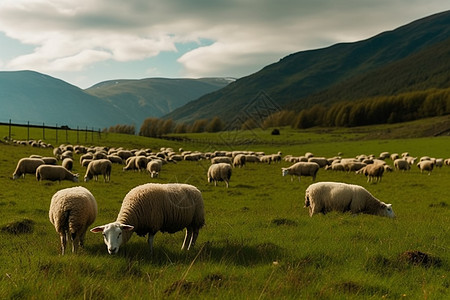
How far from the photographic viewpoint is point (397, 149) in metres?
61.3

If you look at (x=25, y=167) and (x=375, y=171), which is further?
(x=375, y=171)

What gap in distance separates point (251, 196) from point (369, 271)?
15204mm

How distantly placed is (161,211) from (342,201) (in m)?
8.04

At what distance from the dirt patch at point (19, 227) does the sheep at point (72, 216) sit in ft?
6.16

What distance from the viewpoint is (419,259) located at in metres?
7.16

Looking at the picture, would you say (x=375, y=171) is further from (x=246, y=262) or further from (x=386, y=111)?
(x=386, y=111)

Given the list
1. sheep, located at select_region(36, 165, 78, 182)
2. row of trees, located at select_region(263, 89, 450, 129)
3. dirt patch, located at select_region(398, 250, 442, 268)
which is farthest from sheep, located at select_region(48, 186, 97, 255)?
row of trees, located at select_region(263, 89, 450, 129)

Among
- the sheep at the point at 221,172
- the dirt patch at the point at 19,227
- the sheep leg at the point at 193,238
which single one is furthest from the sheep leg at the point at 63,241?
the sheep at the point at 221,172

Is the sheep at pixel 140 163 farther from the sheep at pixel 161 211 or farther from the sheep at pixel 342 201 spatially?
the sheep at pixel 161 211

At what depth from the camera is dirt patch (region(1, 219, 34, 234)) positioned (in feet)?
33.3

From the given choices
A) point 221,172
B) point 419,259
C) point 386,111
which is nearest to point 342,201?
point 419,259

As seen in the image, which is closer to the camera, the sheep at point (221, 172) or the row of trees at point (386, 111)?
the sheep at point (221, 172)

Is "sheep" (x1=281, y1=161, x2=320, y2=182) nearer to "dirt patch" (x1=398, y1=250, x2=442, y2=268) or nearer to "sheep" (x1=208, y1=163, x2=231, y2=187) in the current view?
"sheep" (x1=208, y1=163, x2=231, y2=187)

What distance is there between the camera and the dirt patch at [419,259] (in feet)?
23.1
